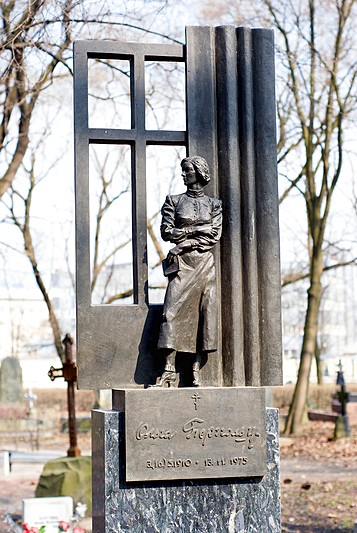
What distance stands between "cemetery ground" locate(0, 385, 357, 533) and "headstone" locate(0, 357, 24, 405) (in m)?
2.10

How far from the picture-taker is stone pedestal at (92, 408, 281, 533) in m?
5.36

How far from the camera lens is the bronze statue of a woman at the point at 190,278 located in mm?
5586

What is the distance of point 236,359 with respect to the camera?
576 cm

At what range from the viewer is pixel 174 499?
5414 millimetres

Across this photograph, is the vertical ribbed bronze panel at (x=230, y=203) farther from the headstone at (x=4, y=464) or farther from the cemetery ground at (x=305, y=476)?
the headstone at (x=4, y=464)

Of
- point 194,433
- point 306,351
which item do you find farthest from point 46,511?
point 306,351

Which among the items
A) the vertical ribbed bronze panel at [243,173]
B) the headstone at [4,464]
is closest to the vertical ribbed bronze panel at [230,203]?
the vertical ribbed bronze panel at [243,173]

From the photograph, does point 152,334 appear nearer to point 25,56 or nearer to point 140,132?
point 140,132

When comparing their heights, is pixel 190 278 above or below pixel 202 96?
below

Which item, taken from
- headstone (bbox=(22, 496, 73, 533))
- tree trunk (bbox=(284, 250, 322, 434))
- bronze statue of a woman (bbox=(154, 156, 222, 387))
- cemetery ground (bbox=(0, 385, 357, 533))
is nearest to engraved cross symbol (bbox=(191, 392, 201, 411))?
bronze statue of a woman (bbox=(154, 156, 222, 387))

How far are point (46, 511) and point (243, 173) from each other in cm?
534

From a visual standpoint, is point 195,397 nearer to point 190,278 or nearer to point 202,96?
point 190,278

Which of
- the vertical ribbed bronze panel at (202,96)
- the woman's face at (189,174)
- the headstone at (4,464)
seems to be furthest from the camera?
the headstone at (4,464)

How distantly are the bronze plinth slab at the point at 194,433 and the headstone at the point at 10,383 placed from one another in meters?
22.0
